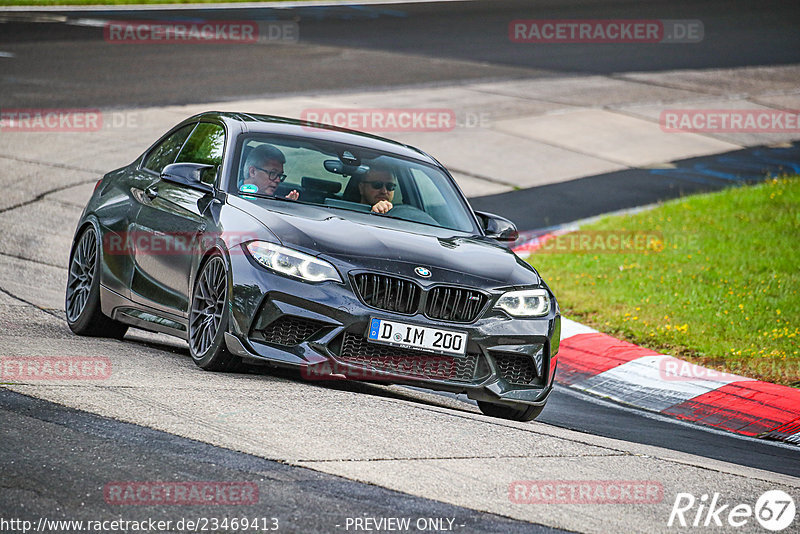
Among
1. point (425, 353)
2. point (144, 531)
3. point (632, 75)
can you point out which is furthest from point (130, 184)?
point (632, 75)

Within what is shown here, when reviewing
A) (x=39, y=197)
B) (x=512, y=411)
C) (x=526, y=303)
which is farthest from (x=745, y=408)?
(x=39, y=197)

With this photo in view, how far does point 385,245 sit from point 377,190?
1085 millimetres

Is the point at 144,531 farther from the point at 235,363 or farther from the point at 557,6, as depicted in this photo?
the point at 557,6

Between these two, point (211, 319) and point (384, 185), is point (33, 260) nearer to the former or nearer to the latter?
point (384, 185)

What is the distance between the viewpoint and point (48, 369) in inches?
262

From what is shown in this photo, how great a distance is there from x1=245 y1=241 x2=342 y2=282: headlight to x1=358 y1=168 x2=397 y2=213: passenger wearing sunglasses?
1256mm

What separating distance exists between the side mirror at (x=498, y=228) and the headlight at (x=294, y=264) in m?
1.83

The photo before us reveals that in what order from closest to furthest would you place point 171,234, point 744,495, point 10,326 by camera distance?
1. point 744,495
2. point 171,234
3. point 10,326

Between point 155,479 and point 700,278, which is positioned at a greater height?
point 155,479

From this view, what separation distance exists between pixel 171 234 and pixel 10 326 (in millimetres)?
1460

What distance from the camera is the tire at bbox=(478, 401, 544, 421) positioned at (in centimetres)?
724

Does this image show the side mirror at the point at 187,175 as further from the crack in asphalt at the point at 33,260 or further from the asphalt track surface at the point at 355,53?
the asphalt track surface at the point at 355,53

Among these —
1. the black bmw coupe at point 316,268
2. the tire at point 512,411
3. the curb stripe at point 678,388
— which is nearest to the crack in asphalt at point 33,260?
the black bmw coupe at point 316,268

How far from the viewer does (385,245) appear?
Result: 22.5 feet
